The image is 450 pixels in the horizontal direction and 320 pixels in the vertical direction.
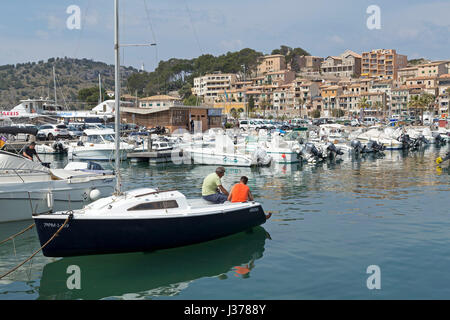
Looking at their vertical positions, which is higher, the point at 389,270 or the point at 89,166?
the point at 89,166

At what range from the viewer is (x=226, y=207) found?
1387 cm

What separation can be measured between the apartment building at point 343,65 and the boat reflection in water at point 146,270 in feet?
556

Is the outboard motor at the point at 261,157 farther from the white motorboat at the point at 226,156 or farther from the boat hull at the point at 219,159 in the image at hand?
the boat hull at the point at 219,159

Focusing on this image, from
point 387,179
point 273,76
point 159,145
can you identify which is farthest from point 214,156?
point 273,76

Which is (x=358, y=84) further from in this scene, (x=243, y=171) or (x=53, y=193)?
(x=53, y=193)

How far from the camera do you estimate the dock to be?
125 feet

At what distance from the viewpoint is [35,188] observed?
16.6m

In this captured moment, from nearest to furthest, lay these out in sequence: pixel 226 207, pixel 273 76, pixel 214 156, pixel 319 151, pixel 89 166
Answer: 1. pixel 226 207
2. pixel 89 166
3. pixel 214 156
4. pixel 319 151
5. pixel 273 76

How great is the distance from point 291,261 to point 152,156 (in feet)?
87.6

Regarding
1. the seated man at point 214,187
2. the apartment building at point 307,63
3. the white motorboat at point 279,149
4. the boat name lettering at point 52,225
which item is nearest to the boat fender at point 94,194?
the seated man at point 214,187

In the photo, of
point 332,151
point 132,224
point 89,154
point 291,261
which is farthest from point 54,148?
point 291,261
